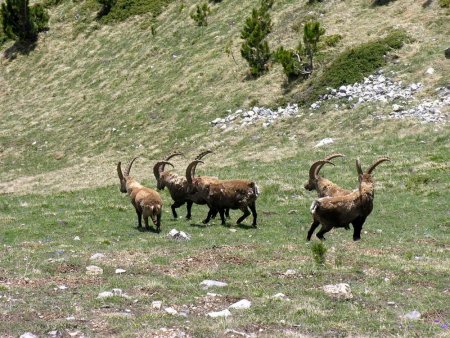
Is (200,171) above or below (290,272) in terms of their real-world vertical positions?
below

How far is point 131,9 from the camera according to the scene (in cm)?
7638

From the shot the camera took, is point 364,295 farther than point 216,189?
No

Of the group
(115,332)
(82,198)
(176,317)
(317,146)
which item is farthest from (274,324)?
(317,146)

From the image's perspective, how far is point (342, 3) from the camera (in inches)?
2234

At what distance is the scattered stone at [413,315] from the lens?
10.5m

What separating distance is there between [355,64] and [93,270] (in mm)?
35598

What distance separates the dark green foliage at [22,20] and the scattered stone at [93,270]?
69711 mm

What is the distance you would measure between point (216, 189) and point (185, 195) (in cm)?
232

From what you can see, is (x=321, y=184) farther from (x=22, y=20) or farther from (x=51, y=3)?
(x=51, y=3)

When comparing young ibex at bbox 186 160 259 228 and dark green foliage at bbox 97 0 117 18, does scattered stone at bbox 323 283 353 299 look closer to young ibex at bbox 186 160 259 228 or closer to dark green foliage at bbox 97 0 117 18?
young ibex at bbox 186 160 259 228

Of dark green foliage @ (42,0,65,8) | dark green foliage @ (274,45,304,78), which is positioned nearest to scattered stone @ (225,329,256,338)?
dark green foliage @ (274,45,304,78)

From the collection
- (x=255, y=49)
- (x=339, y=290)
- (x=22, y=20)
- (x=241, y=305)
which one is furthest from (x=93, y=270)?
(x=22, y=20)

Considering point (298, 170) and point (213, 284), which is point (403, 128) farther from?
point (213, 284)

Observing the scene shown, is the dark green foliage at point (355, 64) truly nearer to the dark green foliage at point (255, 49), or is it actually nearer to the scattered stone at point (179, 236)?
the dark green foliage at point (255, 49)
